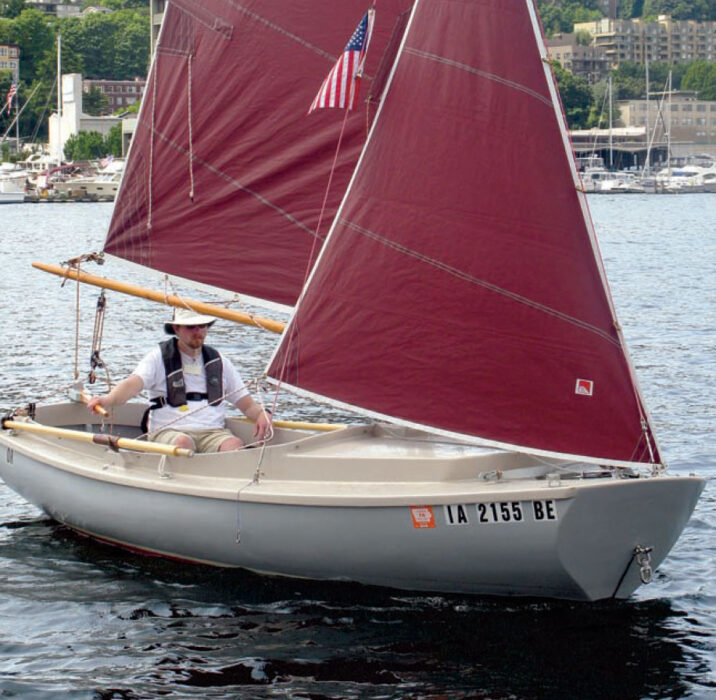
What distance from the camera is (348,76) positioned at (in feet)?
46.4

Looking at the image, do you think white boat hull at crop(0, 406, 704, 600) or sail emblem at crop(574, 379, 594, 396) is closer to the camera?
white boat hull at crop(0, 406, 704, 600)

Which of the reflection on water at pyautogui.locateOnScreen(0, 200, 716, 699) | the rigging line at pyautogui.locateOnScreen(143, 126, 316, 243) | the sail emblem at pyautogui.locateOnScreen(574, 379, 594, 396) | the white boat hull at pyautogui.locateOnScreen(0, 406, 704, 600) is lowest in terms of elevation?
the reflection on water at pyautogui.locateOnScreen(0, 200, 716, 699)

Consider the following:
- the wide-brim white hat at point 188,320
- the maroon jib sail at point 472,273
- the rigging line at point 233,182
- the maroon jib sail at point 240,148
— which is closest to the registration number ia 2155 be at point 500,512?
the maroon jib sail at point 472,273

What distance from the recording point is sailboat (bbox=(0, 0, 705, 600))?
12.6m

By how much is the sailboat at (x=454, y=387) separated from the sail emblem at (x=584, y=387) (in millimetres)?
30

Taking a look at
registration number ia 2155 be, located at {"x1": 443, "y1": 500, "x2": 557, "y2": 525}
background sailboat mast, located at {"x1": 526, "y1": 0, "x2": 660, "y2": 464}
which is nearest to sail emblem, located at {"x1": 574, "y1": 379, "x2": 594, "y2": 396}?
background sailboat mast, located at {"x1": 526, "y1": 0, "x2": 660, "y2": 464}

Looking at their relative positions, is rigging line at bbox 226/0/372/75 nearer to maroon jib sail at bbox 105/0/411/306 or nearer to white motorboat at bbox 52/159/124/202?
maroon jib sail at bbox 105/0/411/306

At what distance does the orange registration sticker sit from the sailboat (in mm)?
21

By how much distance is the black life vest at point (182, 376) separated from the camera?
14484 millimetres

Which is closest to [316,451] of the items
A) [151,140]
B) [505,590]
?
[505,590]

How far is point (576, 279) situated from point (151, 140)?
6024 millimetres

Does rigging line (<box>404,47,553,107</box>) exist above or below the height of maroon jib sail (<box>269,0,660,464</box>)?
above

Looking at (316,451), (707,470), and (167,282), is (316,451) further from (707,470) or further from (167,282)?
(707,470)

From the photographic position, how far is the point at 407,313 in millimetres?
13117
